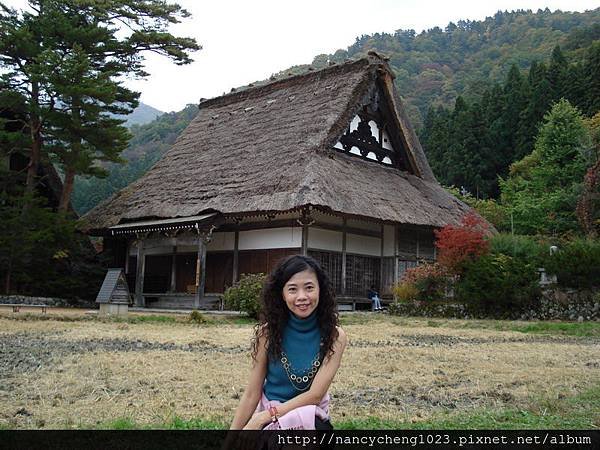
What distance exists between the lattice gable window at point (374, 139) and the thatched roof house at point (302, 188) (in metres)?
0.04

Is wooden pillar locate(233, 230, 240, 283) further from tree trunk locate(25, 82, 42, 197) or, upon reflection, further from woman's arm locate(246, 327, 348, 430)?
woman's arm locate(246, 327, 348, 430)

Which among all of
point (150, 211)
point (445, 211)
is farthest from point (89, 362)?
point (445, 211)

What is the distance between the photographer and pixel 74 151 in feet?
53.1

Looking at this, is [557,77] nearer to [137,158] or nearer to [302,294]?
[137,158]

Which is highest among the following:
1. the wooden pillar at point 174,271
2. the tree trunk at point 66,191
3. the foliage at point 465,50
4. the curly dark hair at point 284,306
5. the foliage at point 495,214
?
the foliage at point 465,50

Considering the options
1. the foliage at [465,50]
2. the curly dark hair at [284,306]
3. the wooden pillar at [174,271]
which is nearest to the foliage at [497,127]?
the foliage at [465,50]

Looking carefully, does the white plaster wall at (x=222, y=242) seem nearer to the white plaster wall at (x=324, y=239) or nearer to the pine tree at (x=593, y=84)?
the white plaster wall at (x=324, y=239)

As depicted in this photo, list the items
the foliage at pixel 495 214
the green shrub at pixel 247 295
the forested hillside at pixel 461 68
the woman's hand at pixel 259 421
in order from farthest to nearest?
the forested hillside at pixel 461 68
the foliage at pixel 495 214
the green shrub at pixel 247 295
the woman's hand at pixel 259 421

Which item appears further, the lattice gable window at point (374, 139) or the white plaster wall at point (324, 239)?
the lattice gable window at point (374, 139)

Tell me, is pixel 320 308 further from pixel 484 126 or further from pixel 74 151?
pixel 484 126

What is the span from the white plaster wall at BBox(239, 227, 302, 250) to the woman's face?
39.7 ft

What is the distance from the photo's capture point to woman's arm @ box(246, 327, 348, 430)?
2.29 meters

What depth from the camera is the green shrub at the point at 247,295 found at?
11.5 meters

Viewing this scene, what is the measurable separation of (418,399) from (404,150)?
16.1m
